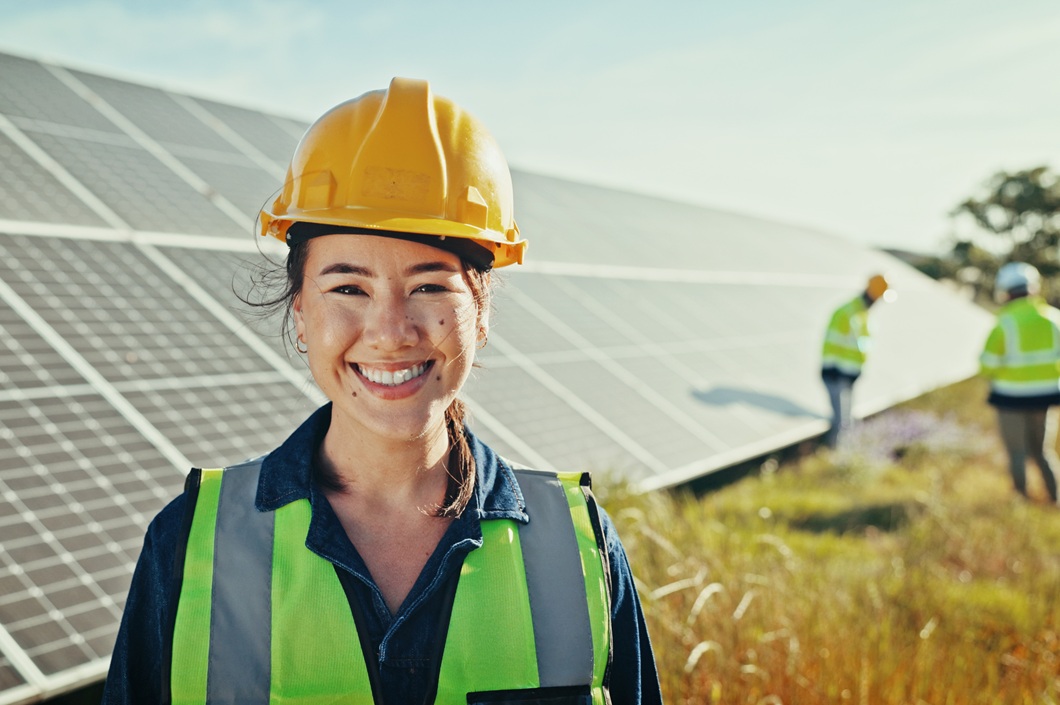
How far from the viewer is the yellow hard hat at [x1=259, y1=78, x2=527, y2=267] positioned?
200 cm

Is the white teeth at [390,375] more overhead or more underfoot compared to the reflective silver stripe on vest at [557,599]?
more overhead

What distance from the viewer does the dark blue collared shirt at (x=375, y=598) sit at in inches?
71.2

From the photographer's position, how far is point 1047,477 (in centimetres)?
915

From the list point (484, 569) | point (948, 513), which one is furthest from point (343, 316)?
point (948, 513)

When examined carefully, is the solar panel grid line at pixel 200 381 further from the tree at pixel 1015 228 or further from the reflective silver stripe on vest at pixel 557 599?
the tree at pixel 1015 228

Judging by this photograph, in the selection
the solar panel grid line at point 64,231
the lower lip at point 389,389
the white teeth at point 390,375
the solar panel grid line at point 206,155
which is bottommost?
the lower lip at point 389,389

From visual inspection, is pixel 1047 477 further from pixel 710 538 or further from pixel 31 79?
pixel 31 79

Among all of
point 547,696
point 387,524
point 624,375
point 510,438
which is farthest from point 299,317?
point 624,375

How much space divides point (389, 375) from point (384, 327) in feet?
0.39

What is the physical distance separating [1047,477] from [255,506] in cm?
956

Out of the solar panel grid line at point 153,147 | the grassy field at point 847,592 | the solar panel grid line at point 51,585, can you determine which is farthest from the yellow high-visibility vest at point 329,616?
the solar panel grid line at point 153,147

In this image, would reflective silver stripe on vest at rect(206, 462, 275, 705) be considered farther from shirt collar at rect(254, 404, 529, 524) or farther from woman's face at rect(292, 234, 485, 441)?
woman's face at rect(292, 234, 485, 441)

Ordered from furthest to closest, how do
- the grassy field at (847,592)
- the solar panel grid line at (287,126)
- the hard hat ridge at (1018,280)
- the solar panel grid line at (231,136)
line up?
the solar panel grid line at (287,126) < the hard hat ridge at (1018,280) < the solar panel grid line at (231,136) < the grassy field at (847,592)

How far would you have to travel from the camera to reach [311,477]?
2035 millimetres
